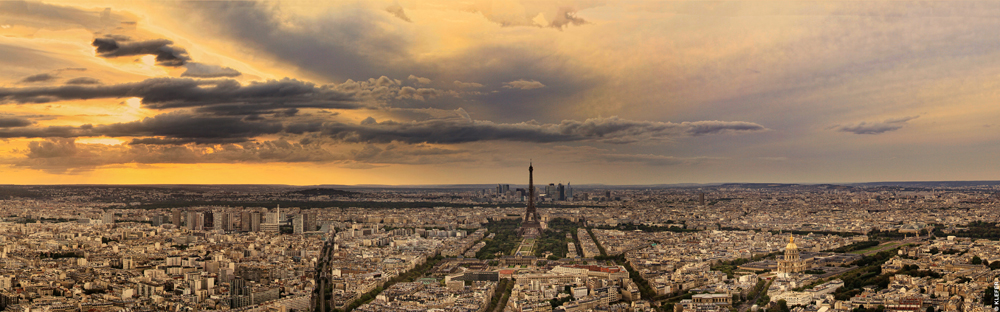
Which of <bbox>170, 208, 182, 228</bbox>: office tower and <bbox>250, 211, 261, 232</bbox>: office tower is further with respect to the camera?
<bbox>170, 208, 182, 228</bbox>: office tower

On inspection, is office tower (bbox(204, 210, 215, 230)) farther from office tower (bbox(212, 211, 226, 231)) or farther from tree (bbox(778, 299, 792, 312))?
tree (bbox(778, 299, 792, 312))

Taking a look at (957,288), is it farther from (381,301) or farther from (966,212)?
(966,212)

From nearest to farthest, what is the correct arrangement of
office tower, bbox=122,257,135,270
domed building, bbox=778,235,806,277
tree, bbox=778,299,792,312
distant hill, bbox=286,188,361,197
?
tree, bbox=778,299,792,312 < domed building, bbox=778,235,806,277 < office tower, bbox=122,257,135,270 < distant hill, bbox=286,188,361,197

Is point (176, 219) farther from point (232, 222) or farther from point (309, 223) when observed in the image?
point (309, 223)

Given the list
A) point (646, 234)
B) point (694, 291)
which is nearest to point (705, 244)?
point (646, 234)

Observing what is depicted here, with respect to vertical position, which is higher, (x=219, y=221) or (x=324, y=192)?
(x=324, y=192)

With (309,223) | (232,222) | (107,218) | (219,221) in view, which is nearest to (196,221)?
(219,221)

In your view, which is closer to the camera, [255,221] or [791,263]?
[791,263]

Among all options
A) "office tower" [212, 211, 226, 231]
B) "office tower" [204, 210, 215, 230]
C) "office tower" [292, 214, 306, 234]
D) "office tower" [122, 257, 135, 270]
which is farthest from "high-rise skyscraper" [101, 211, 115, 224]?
"office tower" [122, 257, 135, 270]

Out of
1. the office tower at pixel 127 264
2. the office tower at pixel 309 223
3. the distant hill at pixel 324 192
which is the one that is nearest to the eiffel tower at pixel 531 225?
the office tower at pixel 309 223

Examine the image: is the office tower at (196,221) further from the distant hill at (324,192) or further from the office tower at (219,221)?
the distant hill at (324,192)

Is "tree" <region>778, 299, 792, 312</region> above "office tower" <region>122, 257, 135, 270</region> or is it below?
above
